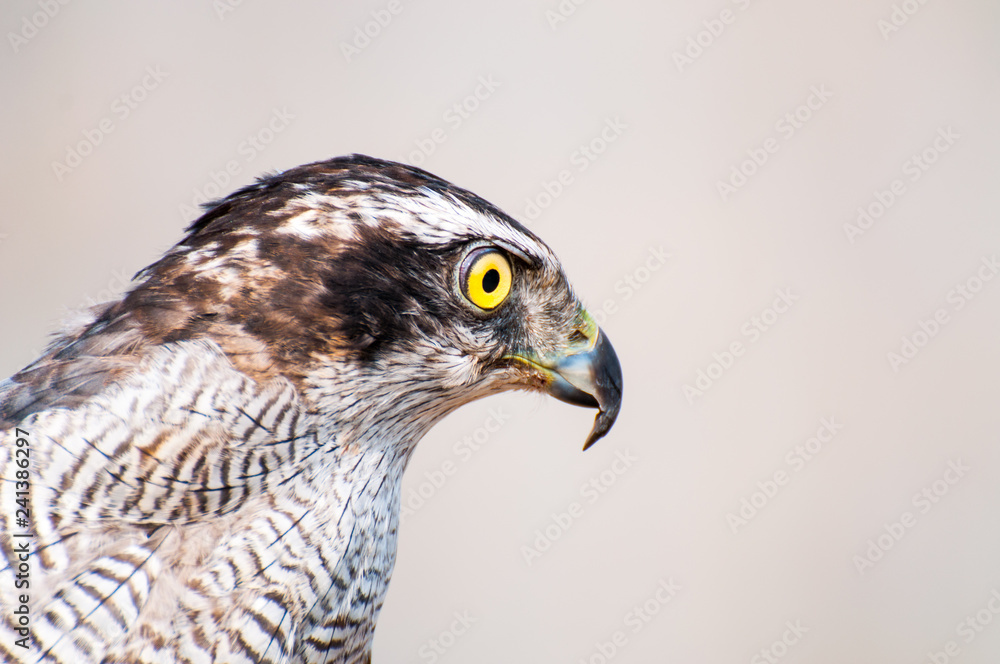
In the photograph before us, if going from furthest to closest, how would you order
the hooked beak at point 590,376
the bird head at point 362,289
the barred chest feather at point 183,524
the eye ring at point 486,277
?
1. the hooked beak at point 590,376
2. the eye ring at point 486,277
3. the bird head at point 362,289
4. the barred chest feather at point 183,524

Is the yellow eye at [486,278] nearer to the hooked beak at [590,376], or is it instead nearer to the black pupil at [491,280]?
the black pupil at [491,280]

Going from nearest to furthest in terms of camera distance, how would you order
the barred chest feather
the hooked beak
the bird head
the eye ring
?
the barred chest feather
the bird head
the eye ring
the hooked beak

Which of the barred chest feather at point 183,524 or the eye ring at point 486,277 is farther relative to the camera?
the eye ring at point 486,277

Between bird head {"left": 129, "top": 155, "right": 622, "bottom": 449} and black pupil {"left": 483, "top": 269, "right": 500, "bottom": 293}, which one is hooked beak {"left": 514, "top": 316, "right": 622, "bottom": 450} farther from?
black pupil {"left": 483, "top": 269, "right": 500, "bottom": 293}

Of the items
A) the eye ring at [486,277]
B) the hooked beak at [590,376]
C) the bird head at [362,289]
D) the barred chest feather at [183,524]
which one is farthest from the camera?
the hooked beak at [590,376]

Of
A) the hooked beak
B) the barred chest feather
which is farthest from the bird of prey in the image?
the hooked beak

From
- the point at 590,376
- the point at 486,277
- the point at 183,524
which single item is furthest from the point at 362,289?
the point at 590,376

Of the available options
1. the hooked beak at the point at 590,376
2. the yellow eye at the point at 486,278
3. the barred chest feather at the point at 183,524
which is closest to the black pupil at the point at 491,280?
the yellow eye at the point at 486,278

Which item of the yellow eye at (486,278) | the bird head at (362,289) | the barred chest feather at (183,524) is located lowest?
the barred chest feather at (183,524)
